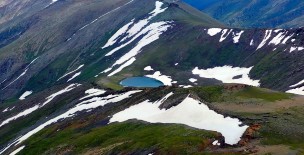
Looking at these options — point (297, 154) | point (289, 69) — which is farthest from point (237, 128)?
point (289, 69)

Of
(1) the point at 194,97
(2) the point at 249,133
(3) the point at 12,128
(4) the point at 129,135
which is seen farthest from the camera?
(3) the point at 12,128

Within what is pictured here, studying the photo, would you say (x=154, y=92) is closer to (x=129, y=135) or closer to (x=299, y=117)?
(x=129, y=135)

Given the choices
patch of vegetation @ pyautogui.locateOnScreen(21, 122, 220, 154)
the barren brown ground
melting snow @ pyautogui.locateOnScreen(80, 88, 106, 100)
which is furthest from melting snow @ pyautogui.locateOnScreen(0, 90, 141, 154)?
the barren brown ground

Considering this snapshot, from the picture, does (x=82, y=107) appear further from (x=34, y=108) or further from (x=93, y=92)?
(x=34, y=108)

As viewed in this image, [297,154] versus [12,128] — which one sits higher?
[297,154]

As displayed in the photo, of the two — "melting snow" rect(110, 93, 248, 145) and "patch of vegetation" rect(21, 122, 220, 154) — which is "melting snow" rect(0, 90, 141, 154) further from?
"melting snow" rect(110, 93, 248, 145)

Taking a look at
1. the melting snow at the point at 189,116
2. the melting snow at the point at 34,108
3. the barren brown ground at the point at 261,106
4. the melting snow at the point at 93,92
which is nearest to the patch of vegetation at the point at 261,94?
the barren brown ground at the point at 261,106

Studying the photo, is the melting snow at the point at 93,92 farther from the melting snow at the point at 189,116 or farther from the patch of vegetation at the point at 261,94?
the patch of vegetation at the point at 261,94

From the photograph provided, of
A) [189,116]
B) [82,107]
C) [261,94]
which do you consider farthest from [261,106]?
[82,107]
